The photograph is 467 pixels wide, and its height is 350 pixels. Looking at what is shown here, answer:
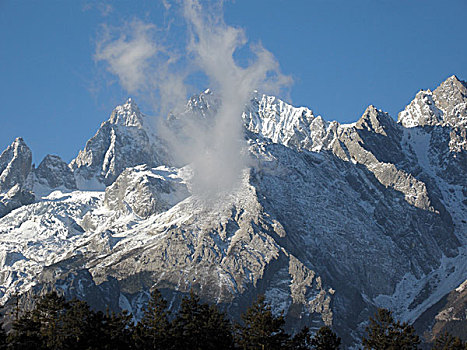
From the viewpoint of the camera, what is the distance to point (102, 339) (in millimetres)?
150375

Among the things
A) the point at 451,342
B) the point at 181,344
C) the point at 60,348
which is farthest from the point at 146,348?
the point at 451,342

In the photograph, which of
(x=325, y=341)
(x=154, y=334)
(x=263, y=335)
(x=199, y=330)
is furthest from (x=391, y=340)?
(x=154, y=334)

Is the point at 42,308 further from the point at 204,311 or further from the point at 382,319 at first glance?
the point at 382,319

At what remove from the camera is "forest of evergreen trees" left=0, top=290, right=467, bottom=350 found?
5758 inches

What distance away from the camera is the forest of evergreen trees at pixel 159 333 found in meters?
146

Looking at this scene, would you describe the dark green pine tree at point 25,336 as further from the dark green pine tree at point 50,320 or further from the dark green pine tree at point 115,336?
the dark green pine tree at point 115,336

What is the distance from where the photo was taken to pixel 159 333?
153 meters

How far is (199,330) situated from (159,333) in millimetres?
8265

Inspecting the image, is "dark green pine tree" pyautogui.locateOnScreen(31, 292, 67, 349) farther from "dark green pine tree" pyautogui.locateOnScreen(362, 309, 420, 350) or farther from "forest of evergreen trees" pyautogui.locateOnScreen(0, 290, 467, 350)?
"dark green pine tree" pyautogui.locateOnScreen(362, 309, 420, 350)

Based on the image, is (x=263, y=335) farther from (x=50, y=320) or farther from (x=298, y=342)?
(x=50, y=320)

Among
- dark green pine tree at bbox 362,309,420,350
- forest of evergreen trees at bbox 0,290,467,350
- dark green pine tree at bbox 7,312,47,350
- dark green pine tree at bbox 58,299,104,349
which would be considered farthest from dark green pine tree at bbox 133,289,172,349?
dark green pine tree at bbox 362,309,420,350

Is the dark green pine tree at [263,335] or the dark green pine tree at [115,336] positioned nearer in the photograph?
the dark green pine tree at [115,336]

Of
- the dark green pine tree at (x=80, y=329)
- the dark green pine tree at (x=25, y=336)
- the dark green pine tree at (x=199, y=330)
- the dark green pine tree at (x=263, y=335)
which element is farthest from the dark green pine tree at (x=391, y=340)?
the dark green pine tree at (x=25, y=336)

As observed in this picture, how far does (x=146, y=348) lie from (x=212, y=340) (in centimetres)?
1256
